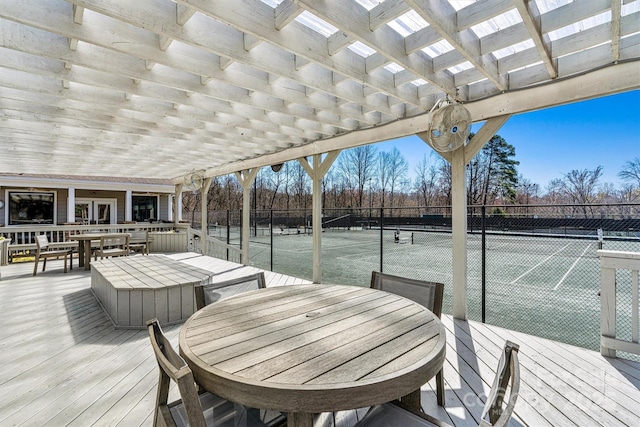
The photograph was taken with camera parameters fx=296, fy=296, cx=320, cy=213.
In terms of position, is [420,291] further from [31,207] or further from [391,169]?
[391,169]

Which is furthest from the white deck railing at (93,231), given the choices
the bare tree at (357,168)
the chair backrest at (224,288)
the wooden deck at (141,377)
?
the bare tree at (357,168)

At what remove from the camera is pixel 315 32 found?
2285mm

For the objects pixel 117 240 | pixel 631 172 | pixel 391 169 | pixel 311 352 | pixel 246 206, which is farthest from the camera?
pixel 391 169

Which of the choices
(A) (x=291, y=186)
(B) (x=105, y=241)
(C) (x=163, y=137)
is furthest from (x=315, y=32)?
(A) (x=291, y=186)

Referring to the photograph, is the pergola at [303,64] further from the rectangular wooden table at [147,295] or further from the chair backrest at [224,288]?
the rectangular wooden table at [147,295]

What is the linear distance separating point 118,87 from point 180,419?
2988mm

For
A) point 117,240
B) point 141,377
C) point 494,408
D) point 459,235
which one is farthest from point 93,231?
point 494,408

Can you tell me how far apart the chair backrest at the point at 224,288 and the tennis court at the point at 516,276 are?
3.01 meters

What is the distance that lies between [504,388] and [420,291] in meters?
1.15

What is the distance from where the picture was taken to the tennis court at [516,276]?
4384 millimetres

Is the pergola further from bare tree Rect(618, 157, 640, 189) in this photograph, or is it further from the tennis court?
bare tree Rect(618, 157, 640, 189)

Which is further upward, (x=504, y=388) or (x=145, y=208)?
(x=145, y=208)

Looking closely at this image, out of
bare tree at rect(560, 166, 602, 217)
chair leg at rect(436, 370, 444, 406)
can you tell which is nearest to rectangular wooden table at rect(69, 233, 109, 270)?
chair leg at rect(436, 370, 444, 406)

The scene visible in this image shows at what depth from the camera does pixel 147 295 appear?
3.30 meters
